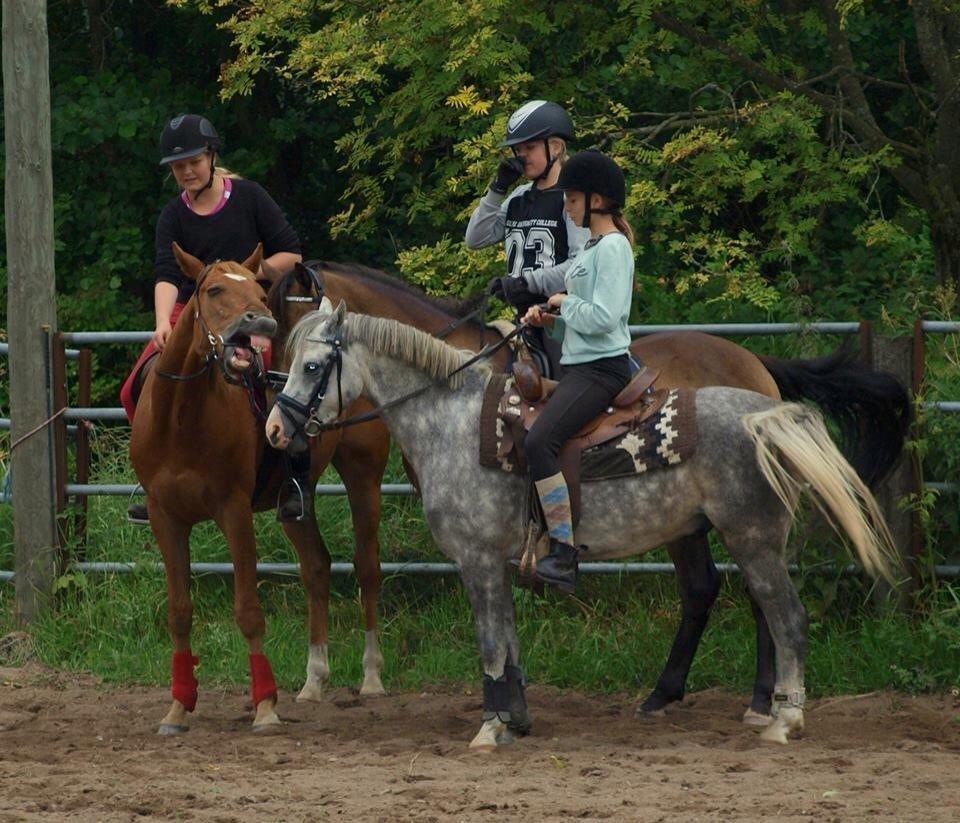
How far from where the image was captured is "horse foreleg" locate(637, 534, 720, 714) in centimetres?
695

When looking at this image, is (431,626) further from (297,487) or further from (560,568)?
(560,568)

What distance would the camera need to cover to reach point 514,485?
252 inches

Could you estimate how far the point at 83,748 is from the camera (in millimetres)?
6484

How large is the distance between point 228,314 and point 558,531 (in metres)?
1.64

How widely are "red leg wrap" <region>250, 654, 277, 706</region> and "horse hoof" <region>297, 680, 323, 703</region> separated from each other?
0.62 m

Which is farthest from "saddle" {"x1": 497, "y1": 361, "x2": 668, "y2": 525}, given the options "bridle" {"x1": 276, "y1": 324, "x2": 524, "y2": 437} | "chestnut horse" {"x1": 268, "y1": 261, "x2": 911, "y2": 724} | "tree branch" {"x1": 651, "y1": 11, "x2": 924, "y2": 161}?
"tree branch" {"x1": 651, "y1": 11, "x2": 924, "y2": 161}

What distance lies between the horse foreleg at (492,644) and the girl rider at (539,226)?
1.02m

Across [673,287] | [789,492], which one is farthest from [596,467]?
[673,287]

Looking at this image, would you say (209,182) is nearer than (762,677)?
No

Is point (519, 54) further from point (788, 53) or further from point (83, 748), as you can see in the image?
point (83, 748)

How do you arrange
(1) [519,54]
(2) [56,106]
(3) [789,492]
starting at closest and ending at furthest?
(3) [789,492] → (1) [519,54] → (2) [56,106]

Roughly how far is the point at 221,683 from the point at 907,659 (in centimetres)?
341

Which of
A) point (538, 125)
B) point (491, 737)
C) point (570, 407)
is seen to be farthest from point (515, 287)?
point (491, 737)

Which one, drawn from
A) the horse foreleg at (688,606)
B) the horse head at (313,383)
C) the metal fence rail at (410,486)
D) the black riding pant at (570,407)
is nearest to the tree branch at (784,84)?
the metal fence rail at (410,486)
